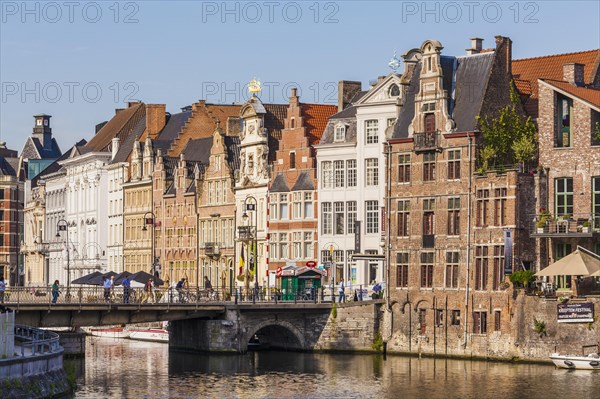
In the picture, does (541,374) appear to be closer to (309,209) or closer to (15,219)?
(309,209)

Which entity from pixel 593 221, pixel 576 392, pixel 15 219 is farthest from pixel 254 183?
pixel 15 219

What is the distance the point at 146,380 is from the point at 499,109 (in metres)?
21.7

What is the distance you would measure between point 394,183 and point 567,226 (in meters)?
11.3

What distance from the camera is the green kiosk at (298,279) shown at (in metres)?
86.4

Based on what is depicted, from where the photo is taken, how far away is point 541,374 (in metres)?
65.1

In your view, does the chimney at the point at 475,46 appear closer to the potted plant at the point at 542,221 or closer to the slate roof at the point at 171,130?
the potted plant at the point at 542,221

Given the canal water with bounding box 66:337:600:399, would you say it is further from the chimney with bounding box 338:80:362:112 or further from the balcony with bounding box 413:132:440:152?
the chimney with bounding box 338:80:362:112

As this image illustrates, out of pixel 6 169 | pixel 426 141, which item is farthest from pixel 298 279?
pixel 6 169

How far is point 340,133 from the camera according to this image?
90125 mm

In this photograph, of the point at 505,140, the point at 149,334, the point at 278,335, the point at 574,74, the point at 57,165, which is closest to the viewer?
the point at 505,140

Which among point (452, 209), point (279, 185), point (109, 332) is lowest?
point (109, 332)

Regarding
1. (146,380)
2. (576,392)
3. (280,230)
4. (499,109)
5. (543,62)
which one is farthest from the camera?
(280,230)

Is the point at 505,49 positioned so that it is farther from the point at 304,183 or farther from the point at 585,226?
the point at 304,183

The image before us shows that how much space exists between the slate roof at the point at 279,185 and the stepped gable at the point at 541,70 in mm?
17496
